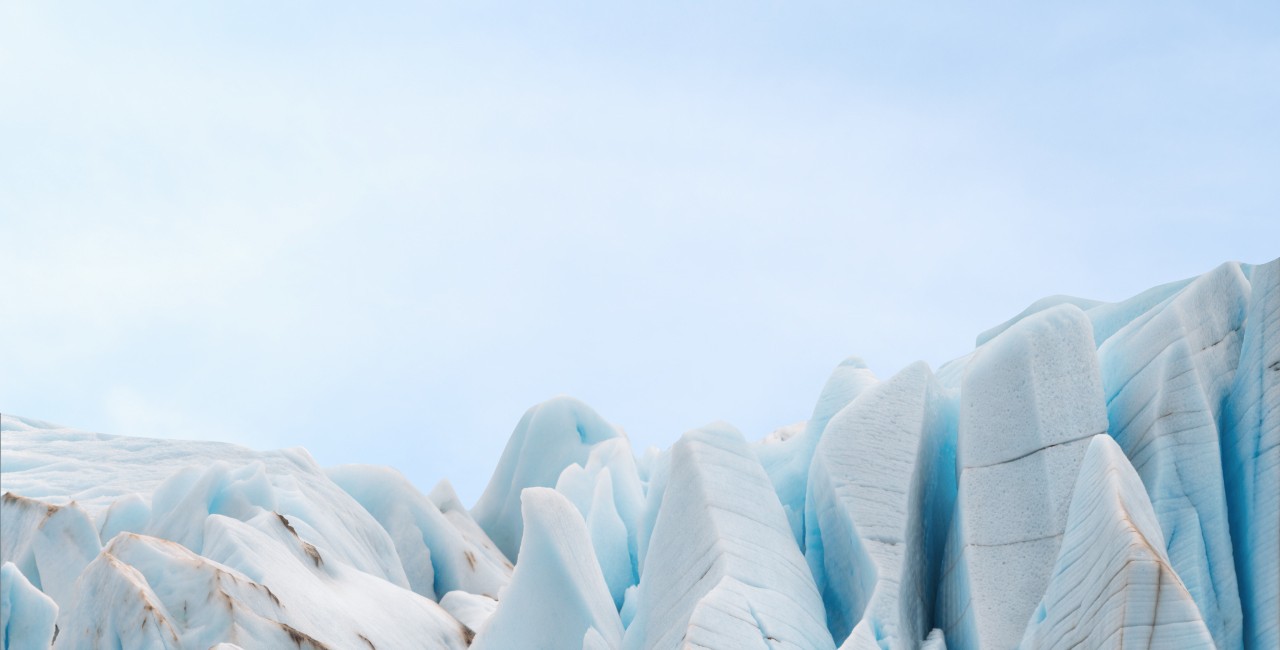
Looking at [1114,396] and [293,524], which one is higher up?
[1114,396]

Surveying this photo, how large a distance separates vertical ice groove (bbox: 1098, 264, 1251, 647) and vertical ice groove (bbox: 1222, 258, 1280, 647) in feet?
0.37

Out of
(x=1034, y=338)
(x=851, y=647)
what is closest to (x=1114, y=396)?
(x=1034, y=338)

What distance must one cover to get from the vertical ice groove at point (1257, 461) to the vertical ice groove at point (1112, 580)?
0.99 m

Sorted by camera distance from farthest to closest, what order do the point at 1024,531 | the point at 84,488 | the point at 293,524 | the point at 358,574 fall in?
the point at 84,488
the point at 293,524
the point at 358,574
the point at 1024,531

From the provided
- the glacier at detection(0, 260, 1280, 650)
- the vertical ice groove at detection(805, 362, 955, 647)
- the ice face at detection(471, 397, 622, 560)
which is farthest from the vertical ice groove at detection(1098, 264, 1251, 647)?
the ice face at detection(471, 397, 622, 560)

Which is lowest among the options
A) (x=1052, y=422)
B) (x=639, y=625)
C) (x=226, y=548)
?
(x=639, y=625)

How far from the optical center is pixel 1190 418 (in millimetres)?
9102

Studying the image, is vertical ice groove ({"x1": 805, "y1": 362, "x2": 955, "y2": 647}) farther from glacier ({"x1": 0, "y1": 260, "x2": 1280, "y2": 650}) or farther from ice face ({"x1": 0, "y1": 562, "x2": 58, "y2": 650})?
ice face ({"x1": 0, "y1": 562, "x2": 58, "y2": 650})

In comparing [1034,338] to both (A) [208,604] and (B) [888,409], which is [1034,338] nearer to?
(B) [888,409]

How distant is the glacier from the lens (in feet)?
26.1

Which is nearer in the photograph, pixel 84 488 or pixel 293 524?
pixel 293 524

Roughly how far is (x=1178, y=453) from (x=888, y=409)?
7.85 ft

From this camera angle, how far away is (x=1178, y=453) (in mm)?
9039

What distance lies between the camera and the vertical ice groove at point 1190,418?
27.6 feet
